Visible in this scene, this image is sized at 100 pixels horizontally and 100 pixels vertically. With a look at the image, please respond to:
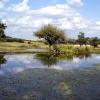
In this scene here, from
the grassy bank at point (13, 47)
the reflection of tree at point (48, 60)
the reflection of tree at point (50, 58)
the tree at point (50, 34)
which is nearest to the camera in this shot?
the reflection of tree at point (48, 60)

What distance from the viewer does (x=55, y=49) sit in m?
78.7

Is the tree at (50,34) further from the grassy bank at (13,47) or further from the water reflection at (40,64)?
the water reflection at (40,64)

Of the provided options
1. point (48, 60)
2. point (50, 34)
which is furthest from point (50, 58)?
point (50, 34)

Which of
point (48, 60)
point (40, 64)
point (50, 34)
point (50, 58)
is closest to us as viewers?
point (40, 64)

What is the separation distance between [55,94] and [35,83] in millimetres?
4688

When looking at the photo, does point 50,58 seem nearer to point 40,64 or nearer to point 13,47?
point 40,64

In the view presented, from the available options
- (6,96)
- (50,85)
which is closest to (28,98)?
(6,96)

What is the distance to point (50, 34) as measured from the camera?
3575 inches

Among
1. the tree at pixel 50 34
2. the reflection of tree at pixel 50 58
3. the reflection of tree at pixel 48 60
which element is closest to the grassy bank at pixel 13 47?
the tree at pixel 50 34

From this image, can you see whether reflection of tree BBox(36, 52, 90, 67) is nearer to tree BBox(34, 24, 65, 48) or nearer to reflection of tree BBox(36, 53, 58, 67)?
reflection of tree BBox(36, 53, 58, 67)

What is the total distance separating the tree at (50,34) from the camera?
298 feet

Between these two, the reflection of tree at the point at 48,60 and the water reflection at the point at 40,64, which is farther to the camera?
the reflection of tree at the point at 48,60

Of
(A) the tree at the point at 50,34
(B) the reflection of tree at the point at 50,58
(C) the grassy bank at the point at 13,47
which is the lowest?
(B) the reflection of tree at the point at 50,58

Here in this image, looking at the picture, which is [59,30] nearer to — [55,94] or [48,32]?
[48,32]
